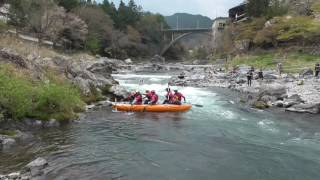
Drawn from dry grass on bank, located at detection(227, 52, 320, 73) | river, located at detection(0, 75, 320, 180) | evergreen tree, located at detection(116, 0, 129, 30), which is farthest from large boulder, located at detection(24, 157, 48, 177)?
evergreen tree, located at detection(116, 0, 129, 30)

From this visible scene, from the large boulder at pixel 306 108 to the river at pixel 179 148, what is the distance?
0.98 m

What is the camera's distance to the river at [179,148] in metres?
11.0

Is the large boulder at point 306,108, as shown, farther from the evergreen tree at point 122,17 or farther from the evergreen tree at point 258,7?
the evergreen tree at point 122,17

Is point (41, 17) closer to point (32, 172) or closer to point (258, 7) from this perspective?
point (258, 7)

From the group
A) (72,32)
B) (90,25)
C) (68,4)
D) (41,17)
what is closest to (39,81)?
(41,17)

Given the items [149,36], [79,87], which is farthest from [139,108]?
[149,36]

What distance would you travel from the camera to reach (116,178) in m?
10.5

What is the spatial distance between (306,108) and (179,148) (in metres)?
10.0

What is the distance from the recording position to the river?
1096 centimetres

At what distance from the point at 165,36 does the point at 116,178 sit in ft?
326

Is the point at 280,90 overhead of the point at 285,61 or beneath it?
beneath

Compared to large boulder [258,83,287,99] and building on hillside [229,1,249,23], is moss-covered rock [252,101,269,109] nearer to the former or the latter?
large boulder [258,83,287,99]

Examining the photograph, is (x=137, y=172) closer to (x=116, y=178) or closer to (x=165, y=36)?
(x=116, y=178)

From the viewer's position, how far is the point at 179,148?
1354 cm
